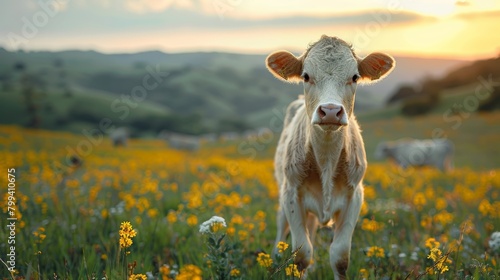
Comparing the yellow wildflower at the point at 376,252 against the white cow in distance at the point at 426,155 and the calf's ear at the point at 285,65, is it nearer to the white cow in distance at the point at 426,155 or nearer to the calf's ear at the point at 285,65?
the calf's ear at the point at 285,65

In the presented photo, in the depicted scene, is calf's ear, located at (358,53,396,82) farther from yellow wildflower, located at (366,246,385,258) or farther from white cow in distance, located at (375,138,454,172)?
white cow in distance, located at (375,138,454,172)

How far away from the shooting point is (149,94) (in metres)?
168

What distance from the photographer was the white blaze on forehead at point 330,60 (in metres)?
4.81

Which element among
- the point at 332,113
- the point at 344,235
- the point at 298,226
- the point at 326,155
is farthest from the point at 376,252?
the point at 332,113

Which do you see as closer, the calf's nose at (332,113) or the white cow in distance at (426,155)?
the calf's nose at (332,113)

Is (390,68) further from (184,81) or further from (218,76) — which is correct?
(218,76)

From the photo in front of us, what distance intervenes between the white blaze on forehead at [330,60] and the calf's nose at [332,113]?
71cm

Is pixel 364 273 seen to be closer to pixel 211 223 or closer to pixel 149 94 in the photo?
pixel 211 223

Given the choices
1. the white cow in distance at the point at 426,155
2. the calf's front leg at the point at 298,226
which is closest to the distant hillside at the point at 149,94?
the white cow in distance at the point at 426,155

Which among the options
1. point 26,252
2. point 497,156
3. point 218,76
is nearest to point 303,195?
point 26,252

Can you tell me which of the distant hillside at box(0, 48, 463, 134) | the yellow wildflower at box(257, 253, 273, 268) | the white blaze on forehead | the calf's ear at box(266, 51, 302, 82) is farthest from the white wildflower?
the distant hillside at box(0, 48, 463, 134)

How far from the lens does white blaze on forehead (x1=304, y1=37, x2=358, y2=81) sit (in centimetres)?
481

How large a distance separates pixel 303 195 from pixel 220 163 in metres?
12.2

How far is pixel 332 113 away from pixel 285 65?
1478 mm
